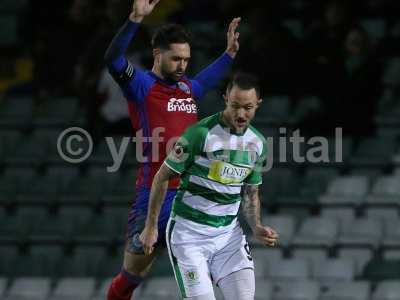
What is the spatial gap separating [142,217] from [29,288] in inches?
129

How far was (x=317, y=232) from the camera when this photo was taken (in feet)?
36.5

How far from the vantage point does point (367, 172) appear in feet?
38.0

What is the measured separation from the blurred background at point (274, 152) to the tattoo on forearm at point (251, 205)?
274 centimetres

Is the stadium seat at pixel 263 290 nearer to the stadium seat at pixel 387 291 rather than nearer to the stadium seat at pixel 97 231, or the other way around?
the stadium seat at pixel 387 291

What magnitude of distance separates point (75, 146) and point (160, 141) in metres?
4.35

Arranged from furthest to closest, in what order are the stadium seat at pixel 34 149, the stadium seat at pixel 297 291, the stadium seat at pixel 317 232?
the stadium seat at pixel 34 149 → the stadium seat at pixel 317 232 → the stadium seat at pixel 297 291

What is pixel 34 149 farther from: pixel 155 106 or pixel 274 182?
pixel 155 106

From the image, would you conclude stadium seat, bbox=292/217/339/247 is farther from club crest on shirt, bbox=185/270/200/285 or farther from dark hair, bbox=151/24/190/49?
club crest on shirt, bbox=185/270/200/285

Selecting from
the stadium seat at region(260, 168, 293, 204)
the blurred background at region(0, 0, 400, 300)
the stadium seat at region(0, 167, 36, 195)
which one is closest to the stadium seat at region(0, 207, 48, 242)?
the blurred background at region(0, 0, 400, 300)

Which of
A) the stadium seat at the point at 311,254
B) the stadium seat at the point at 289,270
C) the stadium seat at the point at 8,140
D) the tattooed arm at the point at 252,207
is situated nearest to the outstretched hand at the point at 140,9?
the tattooed arm at the point at 252,207

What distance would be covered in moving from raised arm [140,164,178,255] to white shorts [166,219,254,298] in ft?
0.70

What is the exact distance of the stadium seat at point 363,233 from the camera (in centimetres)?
1088

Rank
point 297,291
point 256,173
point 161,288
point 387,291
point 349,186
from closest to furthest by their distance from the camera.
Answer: point 256,173 < point 387,291 < point 297,291 < point 161,288 < point 349,186

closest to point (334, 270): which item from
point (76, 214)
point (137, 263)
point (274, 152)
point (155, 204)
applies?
point (274, 152)
